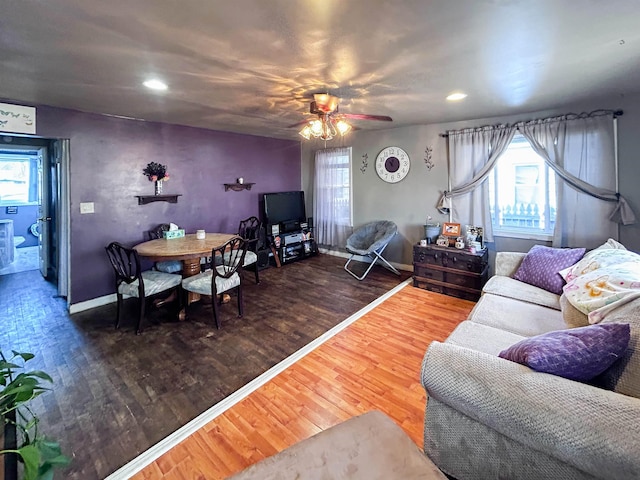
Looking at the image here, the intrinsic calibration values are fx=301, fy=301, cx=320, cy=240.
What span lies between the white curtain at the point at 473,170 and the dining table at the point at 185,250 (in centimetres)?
331

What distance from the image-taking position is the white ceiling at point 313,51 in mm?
Result: 1486

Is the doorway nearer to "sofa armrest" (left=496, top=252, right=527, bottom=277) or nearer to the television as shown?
the television

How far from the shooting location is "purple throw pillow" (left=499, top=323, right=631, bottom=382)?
123 centimetres

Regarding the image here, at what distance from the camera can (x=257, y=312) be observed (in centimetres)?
349

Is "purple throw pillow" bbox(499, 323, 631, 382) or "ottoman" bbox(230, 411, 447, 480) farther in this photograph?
"purple throw pillow" bbox(499, 323, 631, 382)

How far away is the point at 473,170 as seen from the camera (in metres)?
4.16

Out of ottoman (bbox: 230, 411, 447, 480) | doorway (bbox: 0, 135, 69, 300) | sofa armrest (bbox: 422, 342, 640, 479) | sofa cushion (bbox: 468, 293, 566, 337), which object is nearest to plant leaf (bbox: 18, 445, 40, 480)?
ottoman (bbox: 230, 411, 447, 480)

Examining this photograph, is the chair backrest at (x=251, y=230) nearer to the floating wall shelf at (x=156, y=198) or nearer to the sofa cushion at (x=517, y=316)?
the floating wall shelf at (x=156, y=198)

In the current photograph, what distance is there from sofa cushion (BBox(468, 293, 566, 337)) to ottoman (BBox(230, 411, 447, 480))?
141 cm

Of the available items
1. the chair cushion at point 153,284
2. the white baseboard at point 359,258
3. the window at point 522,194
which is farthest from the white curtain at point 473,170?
the chair cushion at point 153,284

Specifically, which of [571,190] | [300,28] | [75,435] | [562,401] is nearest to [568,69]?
[571,190]

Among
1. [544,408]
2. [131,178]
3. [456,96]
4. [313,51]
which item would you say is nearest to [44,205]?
[131,178]

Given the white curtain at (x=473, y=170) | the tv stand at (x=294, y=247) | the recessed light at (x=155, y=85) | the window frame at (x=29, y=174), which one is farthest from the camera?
the window frame at (x=29, y=174)

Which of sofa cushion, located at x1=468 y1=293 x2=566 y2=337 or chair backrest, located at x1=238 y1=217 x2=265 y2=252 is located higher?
chair backrest, located at x1=238 y1=217 x2=265 y2=252
